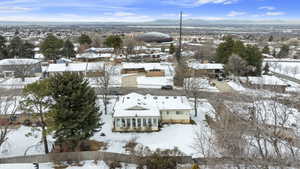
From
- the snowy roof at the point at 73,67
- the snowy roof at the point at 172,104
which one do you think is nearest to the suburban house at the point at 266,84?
the snowy roof at the point at 172,104

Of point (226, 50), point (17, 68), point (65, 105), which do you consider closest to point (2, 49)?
point (17, 68)

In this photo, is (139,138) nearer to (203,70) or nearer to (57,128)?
(57,128)

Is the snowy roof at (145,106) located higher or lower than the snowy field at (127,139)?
higher

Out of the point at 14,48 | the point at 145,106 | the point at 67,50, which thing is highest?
the point at 14,48

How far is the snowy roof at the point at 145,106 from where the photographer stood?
2280 centimetres

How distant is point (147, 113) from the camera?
22734 millimetres

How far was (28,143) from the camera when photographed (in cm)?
1991

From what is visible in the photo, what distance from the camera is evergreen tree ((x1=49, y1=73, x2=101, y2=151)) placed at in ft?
54.9

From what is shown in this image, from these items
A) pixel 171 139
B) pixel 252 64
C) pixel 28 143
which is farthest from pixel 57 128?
pixel 252 64

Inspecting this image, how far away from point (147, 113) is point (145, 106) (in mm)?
1446

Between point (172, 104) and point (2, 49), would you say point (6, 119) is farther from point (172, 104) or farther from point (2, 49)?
point (2, 49)

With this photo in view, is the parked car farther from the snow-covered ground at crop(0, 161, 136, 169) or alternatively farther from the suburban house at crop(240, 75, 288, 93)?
the snow-covered ground at crop(0, 161, 136, 169)

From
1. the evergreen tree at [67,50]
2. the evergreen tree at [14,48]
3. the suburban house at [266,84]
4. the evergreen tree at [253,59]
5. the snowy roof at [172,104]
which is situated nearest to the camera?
the snowy roof at [172,104]

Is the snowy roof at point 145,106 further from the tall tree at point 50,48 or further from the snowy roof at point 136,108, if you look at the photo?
the tall tree at point 50,48
